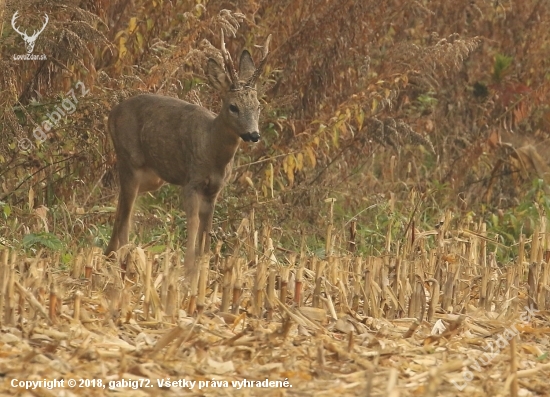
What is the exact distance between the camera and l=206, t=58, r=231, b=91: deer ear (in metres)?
7.81

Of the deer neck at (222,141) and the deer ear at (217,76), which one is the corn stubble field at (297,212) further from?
the deer neck at (222,141)

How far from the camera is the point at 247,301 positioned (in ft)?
19.7

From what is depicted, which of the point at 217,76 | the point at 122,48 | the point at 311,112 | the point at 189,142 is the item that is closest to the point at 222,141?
the point at 189,142

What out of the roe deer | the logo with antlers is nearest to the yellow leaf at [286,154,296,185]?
the roe deer

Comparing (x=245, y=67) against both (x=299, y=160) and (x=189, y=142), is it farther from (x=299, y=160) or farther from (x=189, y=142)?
(x=299, y=160)

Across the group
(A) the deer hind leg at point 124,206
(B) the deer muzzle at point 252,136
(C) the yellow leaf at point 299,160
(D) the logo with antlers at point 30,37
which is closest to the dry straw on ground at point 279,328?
(B) the deer muzzle at point 252,136

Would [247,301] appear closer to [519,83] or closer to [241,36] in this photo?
[241,36]

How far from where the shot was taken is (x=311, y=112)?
10.1 m

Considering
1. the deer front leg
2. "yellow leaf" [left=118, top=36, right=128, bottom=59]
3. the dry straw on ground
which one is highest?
"yellow leaf" [left=118, top=36, right=128, bottom=59]

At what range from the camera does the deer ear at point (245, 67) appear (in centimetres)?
800

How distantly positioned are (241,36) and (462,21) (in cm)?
284

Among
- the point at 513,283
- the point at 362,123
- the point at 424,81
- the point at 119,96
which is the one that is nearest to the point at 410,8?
the point at 424,81

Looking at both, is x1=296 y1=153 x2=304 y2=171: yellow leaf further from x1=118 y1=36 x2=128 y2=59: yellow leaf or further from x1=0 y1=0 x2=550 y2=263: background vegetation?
x1=118 y1=36 x2=128 y2=59: yellow leaf

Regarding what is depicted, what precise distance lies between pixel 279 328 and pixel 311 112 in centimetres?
509
